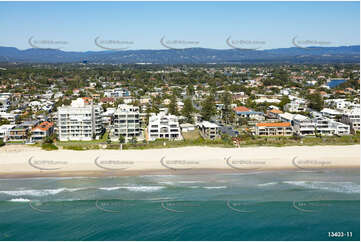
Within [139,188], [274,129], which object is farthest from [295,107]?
[139,188]

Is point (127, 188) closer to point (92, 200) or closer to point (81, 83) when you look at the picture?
point (92, 200)

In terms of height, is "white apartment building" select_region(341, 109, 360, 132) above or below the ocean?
above

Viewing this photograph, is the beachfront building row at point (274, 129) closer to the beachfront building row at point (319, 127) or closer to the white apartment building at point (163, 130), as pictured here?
the beachfront building row at point (319, 127)

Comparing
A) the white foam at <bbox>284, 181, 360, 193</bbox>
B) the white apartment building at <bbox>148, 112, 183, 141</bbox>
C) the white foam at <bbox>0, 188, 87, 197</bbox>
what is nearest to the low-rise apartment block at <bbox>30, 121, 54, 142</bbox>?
the white apartment building at <bbox>148, 112, 183, 141</bbox>

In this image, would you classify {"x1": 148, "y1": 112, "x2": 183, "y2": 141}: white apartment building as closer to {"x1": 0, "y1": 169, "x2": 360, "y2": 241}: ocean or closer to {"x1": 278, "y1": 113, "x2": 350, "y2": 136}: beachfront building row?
{"x1": 0, "y1": 169, "x2": 360, "y2": 241}: ocean

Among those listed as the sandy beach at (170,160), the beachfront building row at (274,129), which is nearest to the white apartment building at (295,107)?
the beachfront building row at (274,129)

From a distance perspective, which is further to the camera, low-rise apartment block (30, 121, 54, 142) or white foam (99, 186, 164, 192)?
low-rise apartment block (30, 121, 54, 142)
